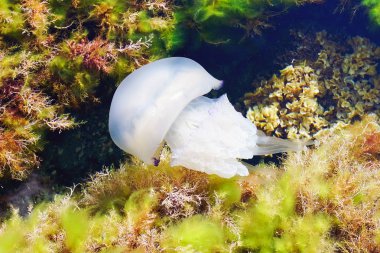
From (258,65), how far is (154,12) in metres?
1.88

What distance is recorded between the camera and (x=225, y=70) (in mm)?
5383

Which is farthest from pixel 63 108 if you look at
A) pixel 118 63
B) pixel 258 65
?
pixel 258 65

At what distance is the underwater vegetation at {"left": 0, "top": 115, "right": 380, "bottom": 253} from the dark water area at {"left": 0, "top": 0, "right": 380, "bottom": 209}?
24.6 inches

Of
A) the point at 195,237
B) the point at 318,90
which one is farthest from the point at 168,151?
the point at 318,90

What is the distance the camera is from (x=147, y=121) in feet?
11.3

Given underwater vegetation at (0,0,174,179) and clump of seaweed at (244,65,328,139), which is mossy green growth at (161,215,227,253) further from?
clump of seaweed at (244,65,328,139)

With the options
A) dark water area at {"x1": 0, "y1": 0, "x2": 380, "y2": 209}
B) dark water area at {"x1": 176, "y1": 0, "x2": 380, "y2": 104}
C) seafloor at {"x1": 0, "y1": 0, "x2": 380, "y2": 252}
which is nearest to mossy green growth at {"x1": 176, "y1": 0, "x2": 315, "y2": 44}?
seafloor at {"x1": 0, "y1": 0, "x2": 380, "y2": 252}

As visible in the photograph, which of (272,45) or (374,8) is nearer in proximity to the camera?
(374,8)

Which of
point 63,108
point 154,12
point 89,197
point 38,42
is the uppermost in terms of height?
point 154,12

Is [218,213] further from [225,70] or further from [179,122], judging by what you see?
[225,70]

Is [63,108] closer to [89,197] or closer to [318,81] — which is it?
[89,197]

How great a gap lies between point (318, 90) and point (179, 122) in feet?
8.40

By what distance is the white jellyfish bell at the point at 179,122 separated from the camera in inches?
137

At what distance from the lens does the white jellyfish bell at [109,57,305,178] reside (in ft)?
11.4
